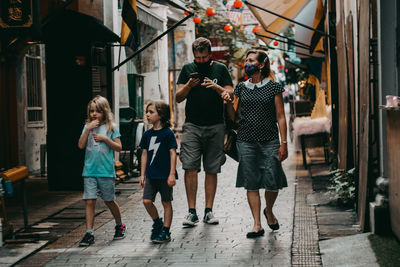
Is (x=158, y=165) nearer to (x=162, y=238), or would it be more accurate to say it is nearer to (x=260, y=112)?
(x=162, y=238)

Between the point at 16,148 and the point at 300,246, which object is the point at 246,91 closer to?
the point at 300,246

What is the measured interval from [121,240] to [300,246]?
1900mm

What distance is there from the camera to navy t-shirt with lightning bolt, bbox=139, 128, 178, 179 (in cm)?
667

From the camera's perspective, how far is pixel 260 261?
565 cm

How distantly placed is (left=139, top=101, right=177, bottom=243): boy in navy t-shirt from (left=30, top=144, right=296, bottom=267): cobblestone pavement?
0.79ft

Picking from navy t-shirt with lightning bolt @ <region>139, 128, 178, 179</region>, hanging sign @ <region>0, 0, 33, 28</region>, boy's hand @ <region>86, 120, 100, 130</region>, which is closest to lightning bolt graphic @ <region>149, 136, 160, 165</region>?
navy t-shirt with lightning bolt @ <region>139, 128, 178, 179</region>

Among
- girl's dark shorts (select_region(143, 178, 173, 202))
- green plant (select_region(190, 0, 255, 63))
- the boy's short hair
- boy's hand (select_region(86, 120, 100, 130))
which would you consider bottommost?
girl's dark shorts (select_region(143, 178, 173, 202))

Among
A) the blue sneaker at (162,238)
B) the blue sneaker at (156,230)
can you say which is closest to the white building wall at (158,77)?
the blue sneaker at (156,230)

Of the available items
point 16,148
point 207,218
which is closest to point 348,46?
point 207,218

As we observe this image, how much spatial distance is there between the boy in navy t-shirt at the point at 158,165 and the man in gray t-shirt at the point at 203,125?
802 millimetres

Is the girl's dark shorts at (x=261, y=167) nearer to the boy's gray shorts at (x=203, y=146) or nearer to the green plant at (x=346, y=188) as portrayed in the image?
the boy's gray shorts at (x=203, y=146)

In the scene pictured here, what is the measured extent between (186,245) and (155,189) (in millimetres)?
712

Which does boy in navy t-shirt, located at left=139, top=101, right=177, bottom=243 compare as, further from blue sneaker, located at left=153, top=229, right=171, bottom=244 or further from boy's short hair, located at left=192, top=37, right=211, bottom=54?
boy's short hair, located at left=192, top=37, right=211, bottom=54

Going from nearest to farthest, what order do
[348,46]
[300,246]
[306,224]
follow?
1. [300,246]
2. [306,224]
3. [348,46]
